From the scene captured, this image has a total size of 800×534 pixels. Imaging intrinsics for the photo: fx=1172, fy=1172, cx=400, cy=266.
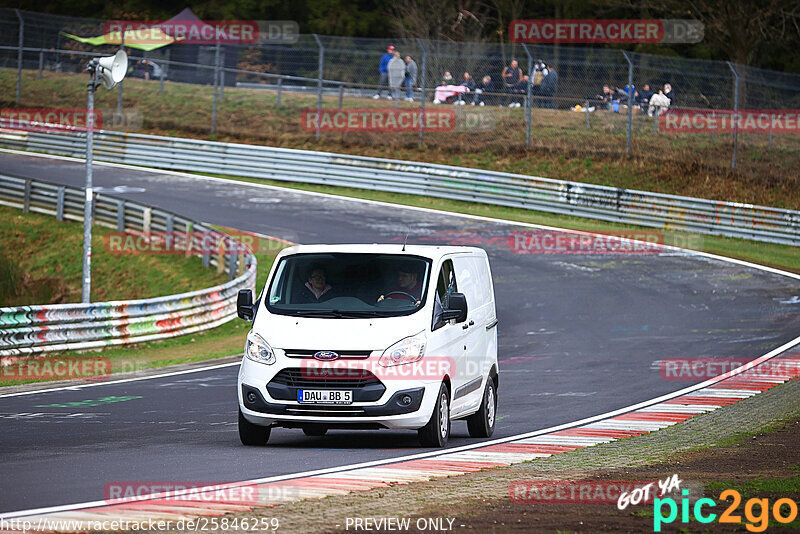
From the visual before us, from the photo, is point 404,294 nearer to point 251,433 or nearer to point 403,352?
point 403,352

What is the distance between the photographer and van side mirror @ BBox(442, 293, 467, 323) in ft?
36.8

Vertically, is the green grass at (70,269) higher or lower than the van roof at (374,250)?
lower

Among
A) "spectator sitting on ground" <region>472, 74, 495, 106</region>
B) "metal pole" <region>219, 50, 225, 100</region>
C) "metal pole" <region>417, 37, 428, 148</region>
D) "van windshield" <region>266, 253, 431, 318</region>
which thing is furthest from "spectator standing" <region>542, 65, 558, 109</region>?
"van windshield" <region>266, 253, 431, 318</region>

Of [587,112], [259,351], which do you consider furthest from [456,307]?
[587,112]

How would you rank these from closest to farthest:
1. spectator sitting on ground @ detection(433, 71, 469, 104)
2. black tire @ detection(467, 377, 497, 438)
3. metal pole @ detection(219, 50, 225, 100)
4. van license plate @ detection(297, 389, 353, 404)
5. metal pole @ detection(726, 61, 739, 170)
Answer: van license plate @ detection(297, 389, 353, 404) < black tire @ detection(467, 377, 497, 438) < metal pole @ detection(726, 61, 739, 170) < spectator sitting on ground @ detection(433, 71, 469, 104) < metal pole @ detection(219, 50, 225, 100)

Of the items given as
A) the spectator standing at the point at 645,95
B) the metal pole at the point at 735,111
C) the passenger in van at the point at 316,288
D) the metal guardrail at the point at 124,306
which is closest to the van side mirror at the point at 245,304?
the passenger in van at the point at 316,288

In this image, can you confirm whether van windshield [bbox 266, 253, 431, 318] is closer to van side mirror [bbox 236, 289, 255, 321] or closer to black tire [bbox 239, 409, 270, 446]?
van side mirror [bbox 236, 289, 255, 321]

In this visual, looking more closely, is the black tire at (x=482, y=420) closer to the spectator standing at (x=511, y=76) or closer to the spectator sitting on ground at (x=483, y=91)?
the spectator standing at (x=511, y=76)

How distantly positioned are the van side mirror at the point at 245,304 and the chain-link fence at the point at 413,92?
1047 inches

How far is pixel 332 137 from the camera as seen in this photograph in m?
42.2

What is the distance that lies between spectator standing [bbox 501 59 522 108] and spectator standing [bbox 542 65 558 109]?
841mm

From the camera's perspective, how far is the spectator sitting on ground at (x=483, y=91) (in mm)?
38750

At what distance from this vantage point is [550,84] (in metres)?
37.9

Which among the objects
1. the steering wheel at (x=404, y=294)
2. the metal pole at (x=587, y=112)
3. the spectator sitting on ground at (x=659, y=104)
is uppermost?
the spectator sitting on ground at (x=659, y=104)
